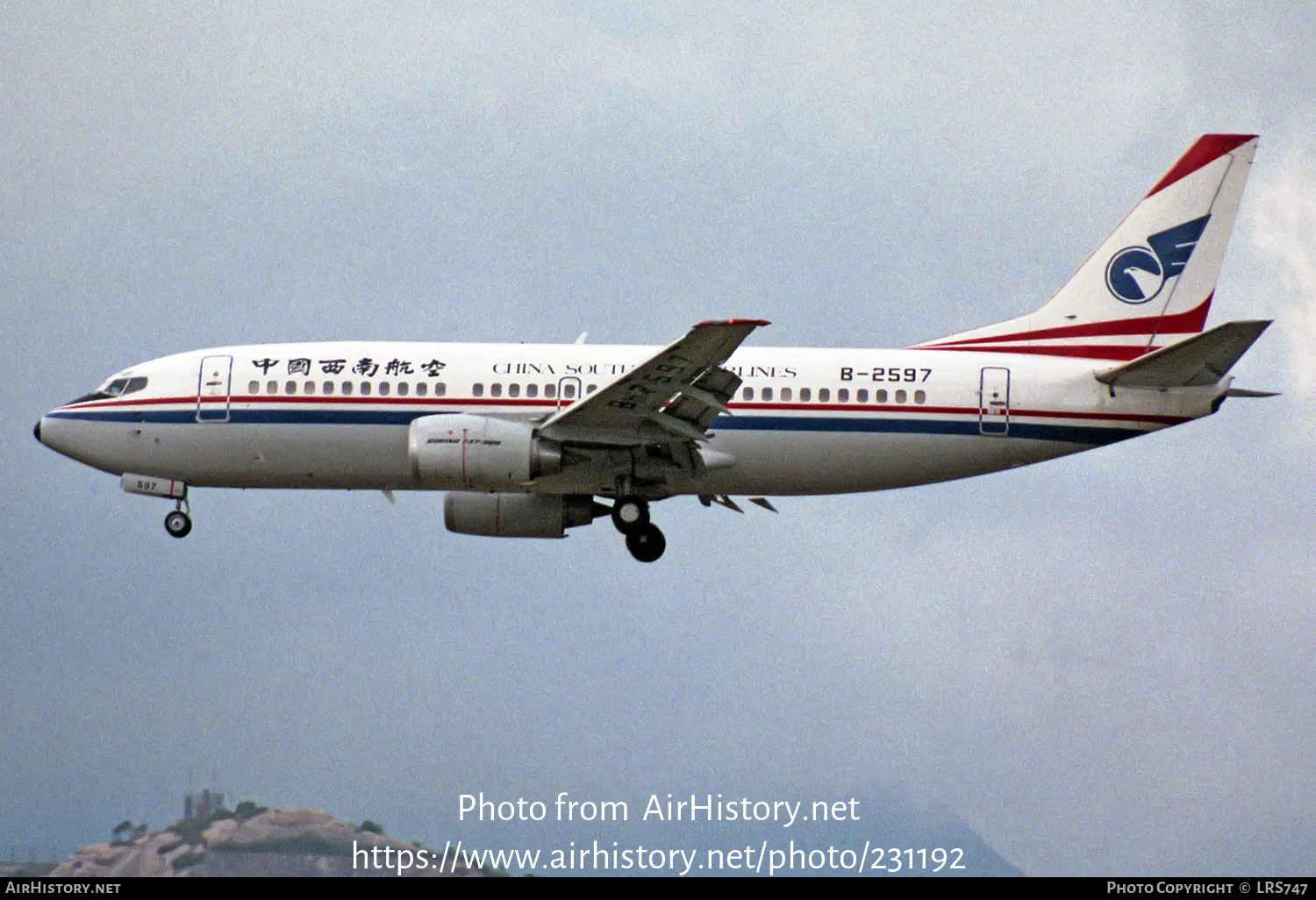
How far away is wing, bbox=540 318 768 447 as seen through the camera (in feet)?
120

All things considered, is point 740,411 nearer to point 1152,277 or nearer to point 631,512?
point 631,512

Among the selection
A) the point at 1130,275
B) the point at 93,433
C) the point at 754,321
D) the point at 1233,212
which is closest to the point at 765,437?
the point at 754,321

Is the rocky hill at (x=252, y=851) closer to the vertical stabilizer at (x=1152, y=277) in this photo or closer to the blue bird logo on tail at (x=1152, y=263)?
the vertical stabilizer at (x=1152, y=277)

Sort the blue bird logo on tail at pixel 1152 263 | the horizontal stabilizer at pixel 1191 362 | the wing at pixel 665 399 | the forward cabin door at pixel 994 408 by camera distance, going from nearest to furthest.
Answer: the wing at pixel 665 399, the horizontal stabilizer at pixel 1191 362, the forward cabin door at pixel 994 408, the blue bird logo on tail at pixel 1152 263

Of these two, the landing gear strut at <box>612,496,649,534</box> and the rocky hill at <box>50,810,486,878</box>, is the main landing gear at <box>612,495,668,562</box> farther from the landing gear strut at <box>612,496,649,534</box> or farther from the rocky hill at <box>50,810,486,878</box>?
the rocky hill at <box>50,810,486,878</box>

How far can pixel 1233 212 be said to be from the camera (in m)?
42.9

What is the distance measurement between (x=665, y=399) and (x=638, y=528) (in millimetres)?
3699

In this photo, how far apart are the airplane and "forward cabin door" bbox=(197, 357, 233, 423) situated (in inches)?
1.6

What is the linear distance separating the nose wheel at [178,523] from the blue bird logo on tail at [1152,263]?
21005mm

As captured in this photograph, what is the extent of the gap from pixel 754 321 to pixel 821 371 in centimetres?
634

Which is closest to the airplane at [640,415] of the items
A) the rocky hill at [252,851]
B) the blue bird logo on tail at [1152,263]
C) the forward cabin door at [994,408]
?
the forward cabin door at [994,408]

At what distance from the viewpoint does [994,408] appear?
133 ft

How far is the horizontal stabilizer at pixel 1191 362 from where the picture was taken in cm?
3756
